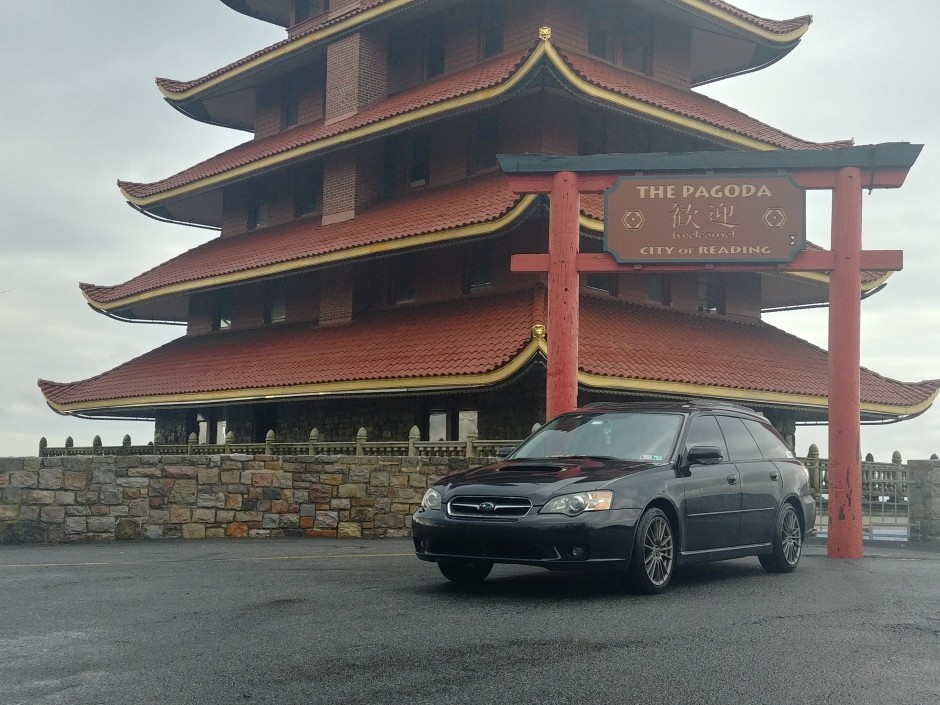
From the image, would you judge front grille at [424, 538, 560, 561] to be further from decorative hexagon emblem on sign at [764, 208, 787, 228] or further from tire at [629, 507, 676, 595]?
decorative hexagon emblem on sign at [764, 208, 787, 228]

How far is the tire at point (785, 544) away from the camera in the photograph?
10922 millimetres

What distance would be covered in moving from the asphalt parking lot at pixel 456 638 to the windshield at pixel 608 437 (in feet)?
3.76

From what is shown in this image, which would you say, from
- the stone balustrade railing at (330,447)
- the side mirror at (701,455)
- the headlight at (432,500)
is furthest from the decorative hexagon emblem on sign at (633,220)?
the headlight at (432,500)

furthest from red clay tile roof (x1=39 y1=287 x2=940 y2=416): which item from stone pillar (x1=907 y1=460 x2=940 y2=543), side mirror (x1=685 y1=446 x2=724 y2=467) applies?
side mirror (x1=685 y1=446 x2=724 y2=467)

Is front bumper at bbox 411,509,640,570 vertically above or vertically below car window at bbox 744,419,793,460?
below

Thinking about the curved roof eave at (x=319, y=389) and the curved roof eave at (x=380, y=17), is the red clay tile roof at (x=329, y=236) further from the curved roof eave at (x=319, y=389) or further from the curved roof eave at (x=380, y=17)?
the curved roof eave at (x=380, y=17)

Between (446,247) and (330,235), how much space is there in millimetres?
3259

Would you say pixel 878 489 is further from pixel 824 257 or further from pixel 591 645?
pixel 591 645

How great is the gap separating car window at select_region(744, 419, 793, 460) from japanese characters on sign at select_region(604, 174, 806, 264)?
421cm

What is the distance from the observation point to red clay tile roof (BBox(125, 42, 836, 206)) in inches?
933

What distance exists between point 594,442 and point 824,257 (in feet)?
21.1

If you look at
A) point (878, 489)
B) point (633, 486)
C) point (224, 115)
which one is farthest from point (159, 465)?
point (224, 115)

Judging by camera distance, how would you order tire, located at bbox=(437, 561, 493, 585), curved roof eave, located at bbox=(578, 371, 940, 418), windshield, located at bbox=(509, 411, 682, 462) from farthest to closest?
curved roof eave, located at bbox=(578, 371, 940, 418)
windshield, located at bbox=(509, 411, 682, 462)
tire, located at bbox=(437, 561, 493, 585)

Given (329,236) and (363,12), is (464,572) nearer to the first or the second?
(329,236)
